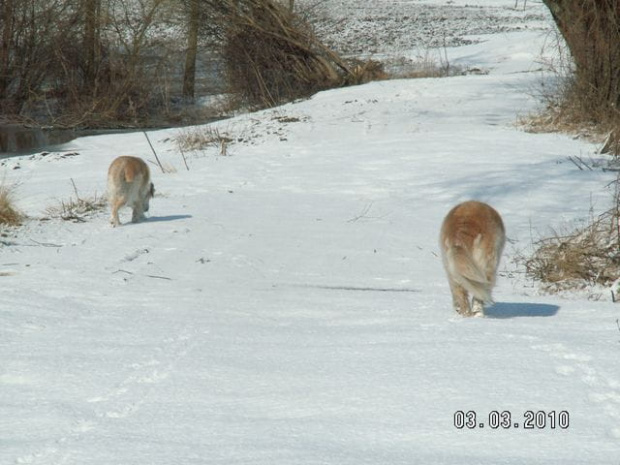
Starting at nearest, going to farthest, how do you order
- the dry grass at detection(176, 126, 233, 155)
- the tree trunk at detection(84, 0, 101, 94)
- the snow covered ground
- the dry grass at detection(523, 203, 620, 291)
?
1. the snow covered ground
2. the dry grass at detection(523, 203, 620, 291)
3. the dry grass at detection(176, 126, 233, 155)
4. the tree trunk at detection(84, 0, 101, 94)

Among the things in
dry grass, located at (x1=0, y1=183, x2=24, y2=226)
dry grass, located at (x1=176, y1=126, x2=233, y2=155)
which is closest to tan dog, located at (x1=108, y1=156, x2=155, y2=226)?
dry grass, located at (x1=0, y1=183, x2=24, y2=226)

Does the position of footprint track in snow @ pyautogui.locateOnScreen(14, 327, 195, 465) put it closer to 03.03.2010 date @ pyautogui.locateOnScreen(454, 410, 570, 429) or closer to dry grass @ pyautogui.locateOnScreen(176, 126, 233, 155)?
03.03.2010 date @ pyautogui.locateOnScreen(454, 410, 570, 429)

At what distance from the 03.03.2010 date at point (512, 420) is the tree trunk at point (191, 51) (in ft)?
75.9

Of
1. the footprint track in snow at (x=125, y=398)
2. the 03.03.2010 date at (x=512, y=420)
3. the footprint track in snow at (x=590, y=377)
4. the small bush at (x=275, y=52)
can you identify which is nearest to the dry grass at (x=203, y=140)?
the small bush at (x=275, y=52)

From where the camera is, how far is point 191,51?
2808 cm

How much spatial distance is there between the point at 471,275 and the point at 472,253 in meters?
0.17

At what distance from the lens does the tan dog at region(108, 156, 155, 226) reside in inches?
423

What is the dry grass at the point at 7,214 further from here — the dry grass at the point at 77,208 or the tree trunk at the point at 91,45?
the tree trunk at the point at 91,45

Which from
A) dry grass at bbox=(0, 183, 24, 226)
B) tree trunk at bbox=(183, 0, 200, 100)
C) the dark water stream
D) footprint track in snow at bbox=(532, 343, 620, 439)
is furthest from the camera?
tree trunk at bbox=(183, 0, 200, 100)

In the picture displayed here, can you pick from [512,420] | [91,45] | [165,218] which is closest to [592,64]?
[165,218]

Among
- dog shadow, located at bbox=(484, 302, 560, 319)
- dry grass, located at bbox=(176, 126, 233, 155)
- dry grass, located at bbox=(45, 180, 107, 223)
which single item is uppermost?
dry grass, located at bbox=(176, 126, 233, 155)

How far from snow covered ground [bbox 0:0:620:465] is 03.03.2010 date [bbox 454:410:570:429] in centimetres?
2

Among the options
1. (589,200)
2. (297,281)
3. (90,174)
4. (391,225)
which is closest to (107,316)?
(297,281)

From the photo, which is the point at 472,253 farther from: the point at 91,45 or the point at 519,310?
the point at 91,45
